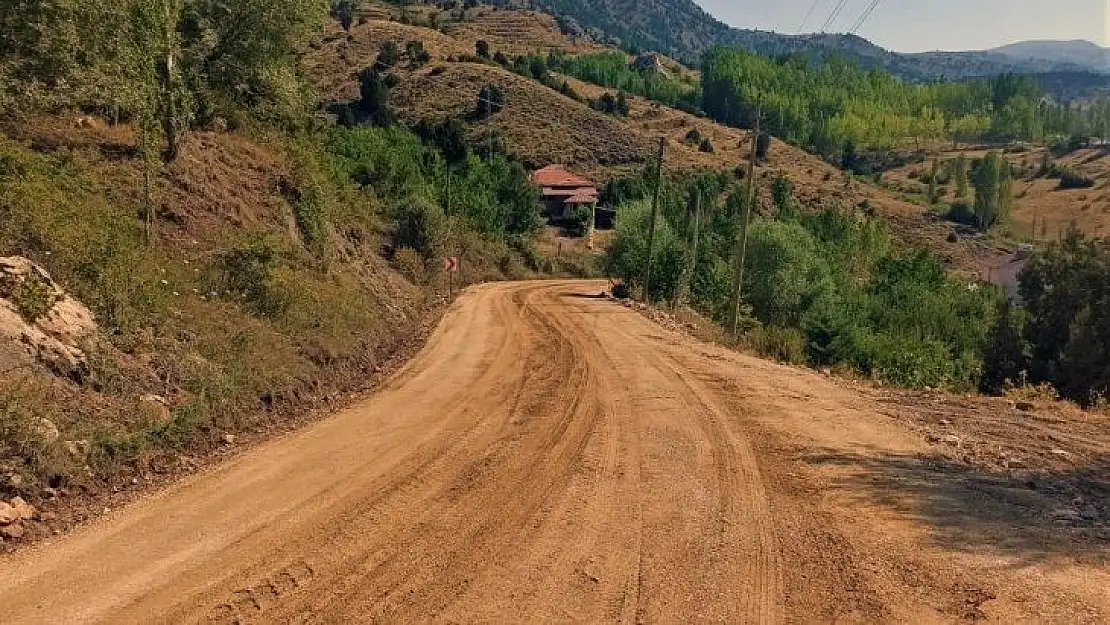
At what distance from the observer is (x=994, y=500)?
9.08 metres

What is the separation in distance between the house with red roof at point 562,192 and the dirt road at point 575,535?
8120 cm

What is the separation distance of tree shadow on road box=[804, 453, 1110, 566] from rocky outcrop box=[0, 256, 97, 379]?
10074 millimetres

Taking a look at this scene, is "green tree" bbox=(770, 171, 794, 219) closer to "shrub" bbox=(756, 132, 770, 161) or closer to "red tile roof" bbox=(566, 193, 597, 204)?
"red tile roof" bbox=(566, 193, 597, 204)

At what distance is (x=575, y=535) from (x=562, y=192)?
89.4 m

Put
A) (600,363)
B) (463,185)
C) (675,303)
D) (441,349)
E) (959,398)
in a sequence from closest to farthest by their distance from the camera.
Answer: (959,398), (600,363), (441,349), (675,303), (463,185)

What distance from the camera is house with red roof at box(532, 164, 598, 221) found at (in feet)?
310

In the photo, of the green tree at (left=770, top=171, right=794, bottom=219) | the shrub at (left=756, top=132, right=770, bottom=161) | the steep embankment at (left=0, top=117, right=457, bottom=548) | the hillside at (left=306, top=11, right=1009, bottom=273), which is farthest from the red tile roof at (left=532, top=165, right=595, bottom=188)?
the steep embankment at (left=0, top=117, right=457, bottom=548)

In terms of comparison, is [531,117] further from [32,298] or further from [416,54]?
[32,298]

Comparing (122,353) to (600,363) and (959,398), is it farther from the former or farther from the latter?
(959,398)

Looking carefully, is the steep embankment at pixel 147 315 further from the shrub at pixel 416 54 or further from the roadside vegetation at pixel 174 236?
the shrub at pixel 416 54

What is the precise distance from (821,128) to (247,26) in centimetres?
17237

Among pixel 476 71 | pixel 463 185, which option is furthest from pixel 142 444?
pixel 476 71

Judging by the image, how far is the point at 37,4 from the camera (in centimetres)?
1606

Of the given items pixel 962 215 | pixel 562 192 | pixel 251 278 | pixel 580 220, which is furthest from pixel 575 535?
pixel 962 215
